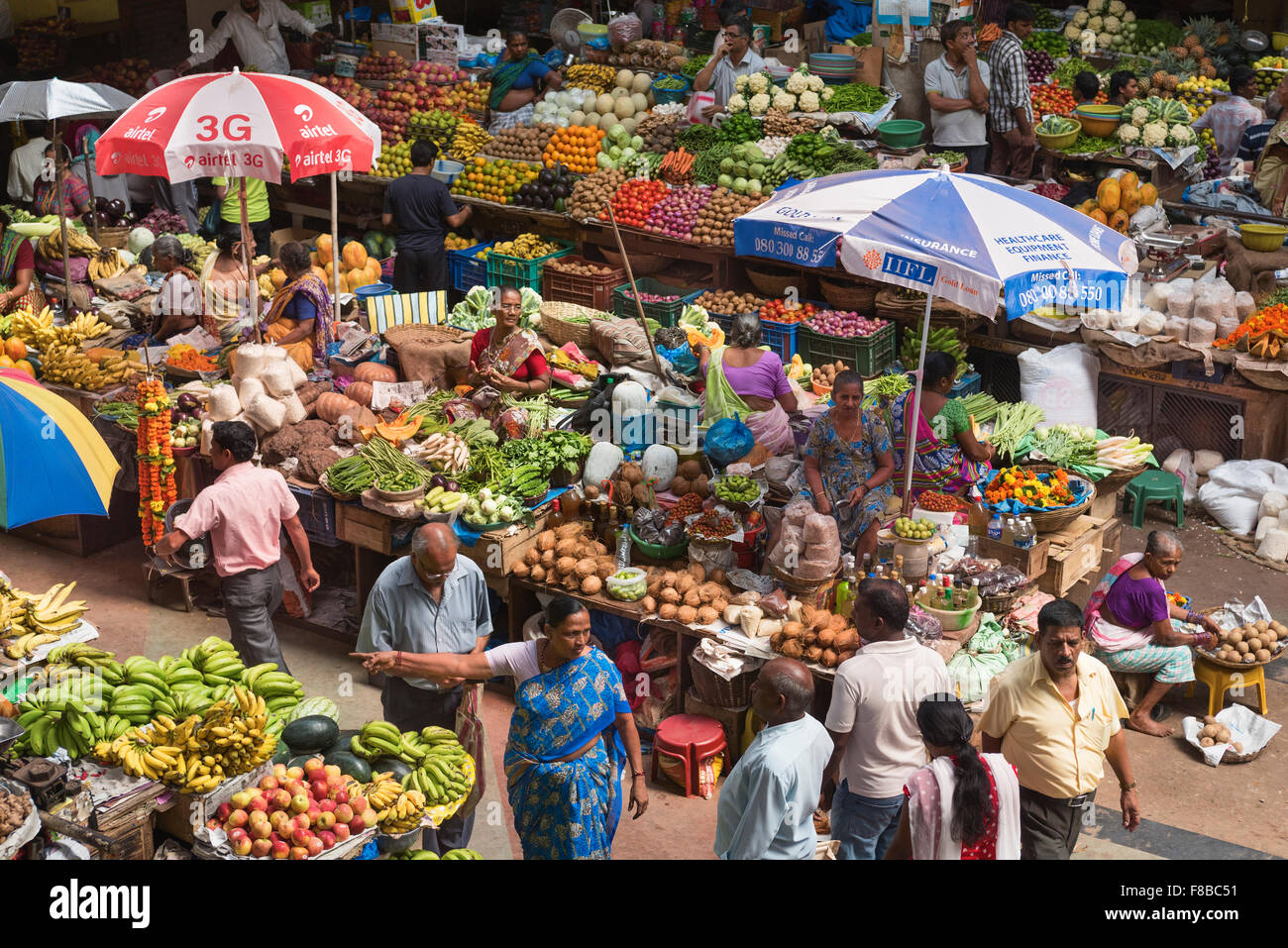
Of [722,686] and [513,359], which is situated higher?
[513,359]

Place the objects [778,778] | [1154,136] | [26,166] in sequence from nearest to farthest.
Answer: [778,778] → [1154,136] → [26,166]

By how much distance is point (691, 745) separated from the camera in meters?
6.47

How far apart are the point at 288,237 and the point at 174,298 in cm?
376

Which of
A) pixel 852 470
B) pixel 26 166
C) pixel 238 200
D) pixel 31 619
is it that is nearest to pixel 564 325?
pixel 852 470

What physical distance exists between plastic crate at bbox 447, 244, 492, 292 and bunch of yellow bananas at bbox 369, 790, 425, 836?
6811 millimetres

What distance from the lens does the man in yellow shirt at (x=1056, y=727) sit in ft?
16.0

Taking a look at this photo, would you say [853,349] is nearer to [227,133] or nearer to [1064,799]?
[227,133]

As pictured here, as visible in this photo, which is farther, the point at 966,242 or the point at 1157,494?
the point at 1157,494

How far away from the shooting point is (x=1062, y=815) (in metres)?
5.02

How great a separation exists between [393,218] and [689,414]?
13.0 ft

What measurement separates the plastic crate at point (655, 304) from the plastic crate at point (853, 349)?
0.91 meters

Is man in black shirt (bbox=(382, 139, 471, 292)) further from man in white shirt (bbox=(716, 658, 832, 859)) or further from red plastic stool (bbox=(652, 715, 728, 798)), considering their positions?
man in white shirt (bbox=(716, 658, 832, 859))
